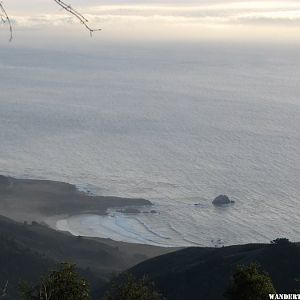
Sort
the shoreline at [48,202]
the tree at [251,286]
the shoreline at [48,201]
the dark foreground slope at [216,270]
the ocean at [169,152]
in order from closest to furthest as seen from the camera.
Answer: the tree at [251,286]
the dark foreground slope at [216,270]
the ocean at [169,152]
the shoreline at [48,202]
the shoreline at [48,201]

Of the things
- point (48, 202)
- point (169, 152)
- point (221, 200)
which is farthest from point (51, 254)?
point (169, 152)

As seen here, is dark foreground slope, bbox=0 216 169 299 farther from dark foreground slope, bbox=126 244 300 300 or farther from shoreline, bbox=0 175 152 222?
shoreline, bbox=0 175 152 222

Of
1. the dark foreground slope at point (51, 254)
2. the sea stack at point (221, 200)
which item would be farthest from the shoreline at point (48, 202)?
the sea stack at point (221, 200)

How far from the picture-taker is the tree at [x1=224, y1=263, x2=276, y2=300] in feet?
36.5

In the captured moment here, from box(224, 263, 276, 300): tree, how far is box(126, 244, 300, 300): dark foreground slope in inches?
835

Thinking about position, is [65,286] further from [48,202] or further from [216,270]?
[48,202]

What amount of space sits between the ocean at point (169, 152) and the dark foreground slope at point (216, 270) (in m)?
13.9

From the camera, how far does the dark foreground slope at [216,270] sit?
34594 millimetres

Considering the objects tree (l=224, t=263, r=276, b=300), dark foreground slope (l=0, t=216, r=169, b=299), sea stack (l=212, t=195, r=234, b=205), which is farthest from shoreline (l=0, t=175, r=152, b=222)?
tree (l=224, t=263, r=276, b=300)

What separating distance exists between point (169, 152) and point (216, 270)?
160 ft

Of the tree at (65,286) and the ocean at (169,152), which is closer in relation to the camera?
the tree at (65,286)

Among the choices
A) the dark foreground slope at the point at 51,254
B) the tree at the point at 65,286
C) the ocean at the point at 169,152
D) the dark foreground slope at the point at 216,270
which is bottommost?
the ocean at the point at 169,152

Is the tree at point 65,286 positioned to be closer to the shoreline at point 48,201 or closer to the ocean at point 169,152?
the ocean at point 169,152

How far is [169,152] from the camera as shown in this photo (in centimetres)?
8519
